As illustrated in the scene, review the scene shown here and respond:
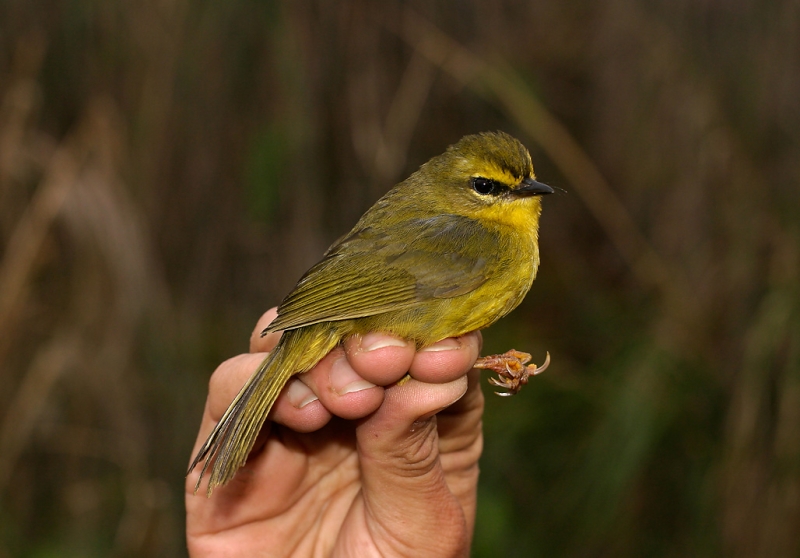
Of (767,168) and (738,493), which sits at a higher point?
(767,168)

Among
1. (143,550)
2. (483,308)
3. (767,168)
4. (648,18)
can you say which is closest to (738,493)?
(767,168)

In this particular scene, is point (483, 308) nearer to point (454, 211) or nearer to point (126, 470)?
point (454, 211)

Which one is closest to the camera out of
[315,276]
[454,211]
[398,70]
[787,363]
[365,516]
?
[365,516]

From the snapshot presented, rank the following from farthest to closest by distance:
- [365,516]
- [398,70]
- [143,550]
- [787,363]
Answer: [398,70]
[143,550]
[787,363]
[365,516]

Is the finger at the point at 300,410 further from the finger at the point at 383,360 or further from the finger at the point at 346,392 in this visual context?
the finger at the point at 383,360

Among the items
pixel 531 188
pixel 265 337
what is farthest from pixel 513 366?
pixel 265 337

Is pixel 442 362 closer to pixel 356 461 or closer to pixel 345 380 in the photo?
pixel 345 380

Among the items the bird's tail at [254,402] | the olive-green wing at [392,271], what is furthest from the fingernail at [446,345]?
the bird's tail at [254,402]
